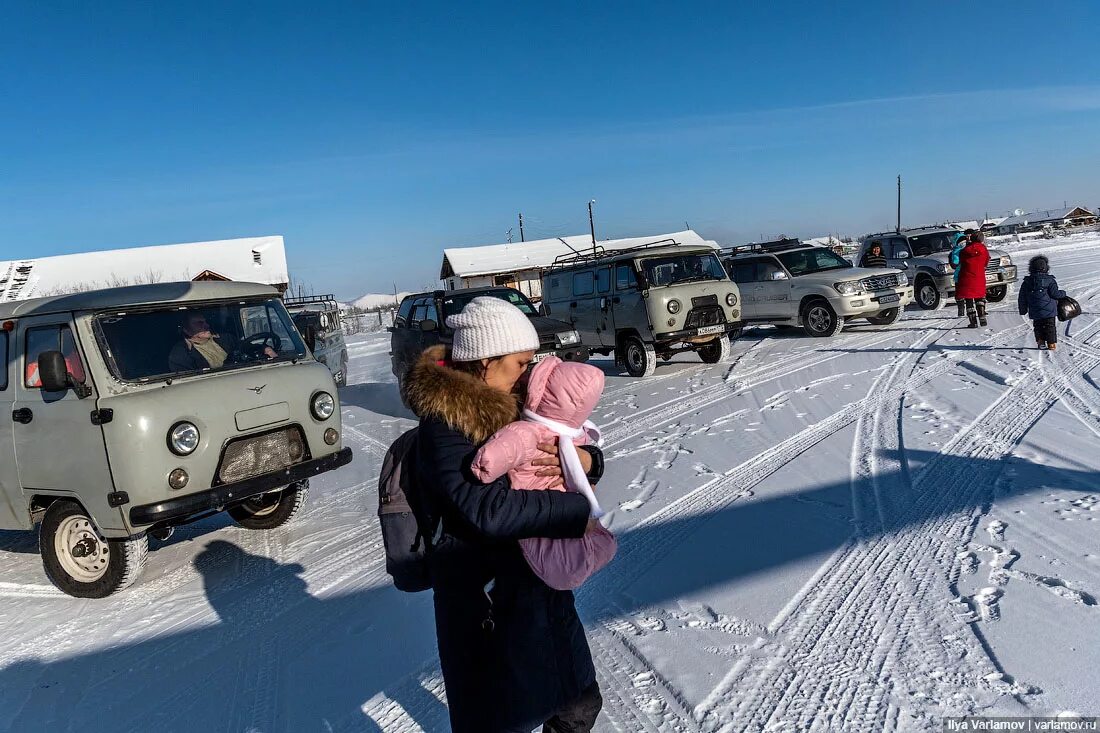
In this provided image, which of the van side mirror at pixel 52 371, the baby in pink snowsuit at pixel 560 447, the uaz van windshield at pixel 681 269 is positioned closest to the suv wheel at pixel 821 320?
the uaz van windshield at pixel 681 269

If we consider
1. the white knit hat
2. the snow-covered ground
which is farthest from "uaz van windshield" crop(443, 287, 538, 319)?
the white knit hat

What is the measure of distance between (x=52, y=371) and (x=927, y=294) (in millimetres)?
17328

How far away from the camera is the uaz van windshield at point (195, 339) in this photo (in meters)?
5.13

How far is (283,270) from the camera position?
3638 cm

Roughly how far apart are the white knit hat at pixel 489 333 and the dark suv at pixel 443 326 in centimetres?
727

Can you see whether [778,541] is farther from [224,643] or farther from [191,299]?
[191,299]

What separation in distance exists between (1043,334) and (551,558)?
10.4 m

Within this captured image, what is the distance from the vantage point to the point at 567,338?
10781 millimetres

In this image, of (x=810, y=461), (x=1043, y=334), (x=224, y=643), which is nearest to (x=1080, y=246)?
(x=1043, y=334)

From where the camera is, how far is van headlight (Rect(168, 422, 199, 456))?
4824 millimetres

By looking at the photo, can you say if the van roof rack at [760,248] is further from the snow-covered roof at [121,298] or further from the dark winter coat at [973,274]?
the snow-covered roof at [121,298]

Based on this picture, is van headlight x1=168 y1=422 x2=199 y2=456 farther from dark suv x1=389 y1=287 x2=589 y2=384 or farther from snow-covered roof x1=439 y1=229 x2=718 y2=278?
snow-covered roof x1=439 y1=229 x2=718 y2=278

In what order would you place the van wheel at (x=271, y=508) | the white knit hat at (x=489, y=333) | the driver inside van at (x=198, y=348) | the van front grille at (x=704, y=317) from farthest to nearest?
the van front grille at (x=704, y=317) < the van wheel at (x=271, y=508) < the driver inside van at (x=198, y=348) < the white knit hat at (x=489, y=333)

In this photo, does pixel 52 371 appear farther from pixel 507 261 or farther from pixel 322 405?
pixel 507 261
